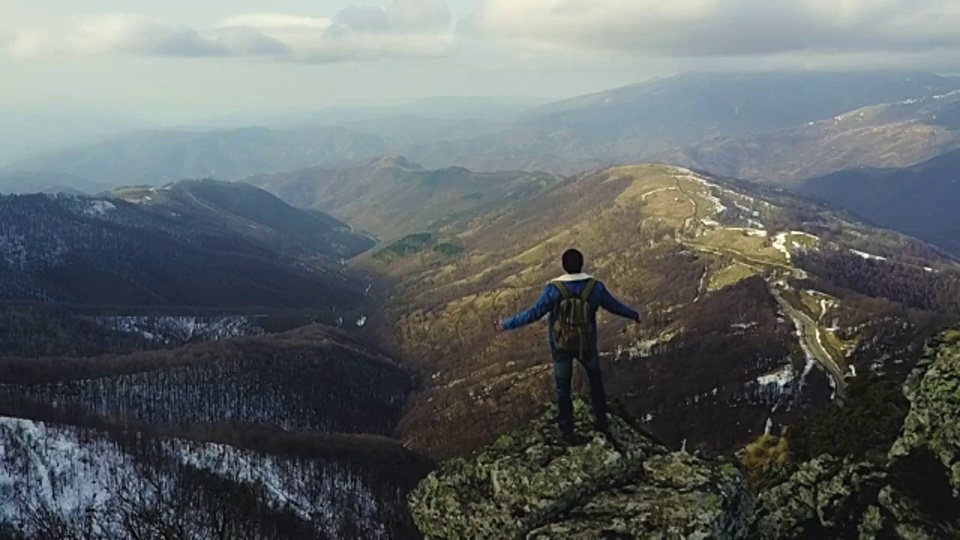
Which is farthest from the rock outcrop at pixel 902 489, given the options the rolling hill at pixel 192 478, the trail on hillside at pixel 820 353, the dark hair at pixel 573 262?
the trail on hillside at pixel 820 353

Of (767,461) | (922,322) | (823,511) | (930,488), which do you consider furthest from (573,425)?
(922,322)

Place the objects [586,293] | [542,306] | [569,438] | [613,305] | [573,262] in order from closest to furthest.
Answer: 1. [586,293]
2. [542,306]
3. [573,262]
4. [613,305]
5. [569,438]

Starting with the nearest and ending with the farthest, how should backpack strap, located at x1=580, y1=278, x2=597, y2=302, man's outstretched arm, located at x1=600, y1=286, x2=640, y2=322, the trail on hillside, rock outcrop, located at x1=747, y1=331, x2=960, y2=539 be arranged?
backpack strap, located at x1=580, y1=278, x2=597, y2=302, man's outstretched arm, located at x1=600, y1=286, x2=640, y2=322, rock outcrop, located at x1=747, y1=331, x2=960, y2=539, the trail on hillside

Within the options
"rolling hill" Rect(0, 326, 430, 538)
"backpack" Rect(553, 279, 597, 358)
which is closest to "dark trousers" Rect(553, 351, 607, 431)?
"backpack" Rect(553, 279, 597, 358)

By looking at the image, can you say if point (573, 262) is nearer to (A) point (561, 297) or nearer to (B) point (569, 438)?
(A) point (561, 297)

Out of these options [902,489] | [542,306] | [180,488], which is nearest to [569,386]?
[542,306]

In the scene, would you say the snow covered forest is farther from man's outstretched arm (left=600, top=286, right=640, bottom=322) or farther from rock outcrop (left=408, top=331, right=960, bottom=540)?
man's outstretched arm (left=600, top=286, right=640, bottom=322)

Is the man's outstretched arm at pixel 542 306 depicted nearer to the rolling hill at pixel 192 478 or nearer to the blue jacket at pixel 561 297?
the blue jacket at pixel 561 297
